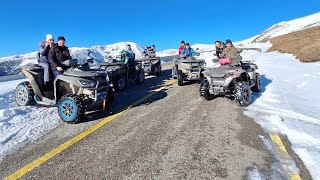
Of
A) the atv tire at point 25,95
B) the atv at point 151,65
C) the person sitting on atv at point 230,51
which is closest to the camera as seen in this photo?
the atv tire at point 25,95

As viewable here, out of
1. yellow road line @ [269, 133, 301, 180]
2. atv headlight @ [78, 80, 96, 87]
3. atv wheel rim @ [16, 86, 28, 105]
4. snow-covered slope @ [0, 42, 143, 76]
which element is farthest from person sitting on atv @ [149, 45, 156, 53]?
yellow road line @ [269, 133, 301, 180]

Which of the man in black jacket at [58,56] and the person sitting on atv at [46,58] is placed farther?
the person sitting on atv at [46,58]

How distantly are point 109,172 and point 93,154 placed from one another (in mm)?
754

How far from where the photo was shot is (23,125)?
6305mm

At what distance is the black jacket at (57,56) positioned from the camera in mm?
7451

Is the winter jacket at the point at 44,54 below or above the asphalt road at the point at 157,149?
above

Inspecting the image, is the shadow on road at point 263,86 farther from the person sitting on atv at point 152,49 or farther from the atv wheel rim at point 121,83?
the person sitting on atv at point 152,49

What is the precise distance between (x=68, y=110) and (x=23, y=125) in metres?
1.02

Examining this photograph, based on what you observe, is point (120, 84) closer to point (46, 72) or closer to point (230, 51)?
point (46, 72)

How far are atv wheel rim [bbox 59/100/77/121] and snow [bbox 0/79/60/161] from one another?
0.27 m

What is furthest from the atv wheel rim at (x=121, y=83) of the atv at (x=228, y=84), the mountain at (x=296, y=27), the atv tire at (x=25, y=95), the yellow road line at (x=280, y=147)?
the mountain at (x=296, y=27)

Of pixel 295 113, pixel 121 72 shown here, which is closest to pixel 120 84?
pixel 121 72

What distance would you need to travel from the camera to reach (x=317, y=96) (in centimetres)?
903

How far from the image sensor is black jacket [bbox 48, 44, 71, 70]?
7.45m
